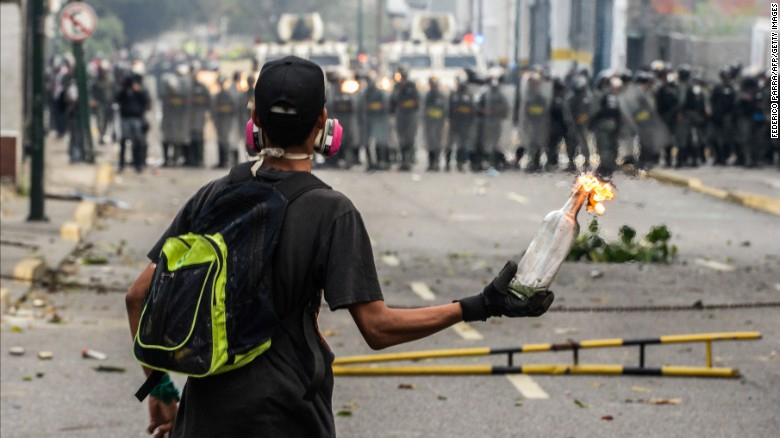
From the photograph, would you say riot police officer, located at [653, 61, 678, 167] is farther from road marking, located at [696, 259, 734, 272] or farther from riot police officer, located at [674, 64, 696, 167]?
road marking, located at [696, 259, 734, 272]

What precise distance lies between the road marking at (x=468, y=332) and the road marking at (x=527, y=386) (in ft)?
5.41

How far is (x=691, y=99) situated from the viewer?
3084cm

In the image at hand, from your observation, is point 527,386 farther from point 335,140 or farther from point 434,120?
point 434,120

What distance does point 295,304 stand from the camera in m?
4.06

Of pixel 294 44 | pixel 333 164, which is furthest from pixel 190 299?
pixel 294 44

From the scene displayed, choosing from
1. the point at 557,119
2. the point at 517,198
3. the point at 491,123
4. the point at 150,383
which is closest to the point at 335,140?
the point at 150,383

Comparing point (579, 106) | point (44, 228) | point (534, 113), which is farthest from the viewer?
point (534, 113)

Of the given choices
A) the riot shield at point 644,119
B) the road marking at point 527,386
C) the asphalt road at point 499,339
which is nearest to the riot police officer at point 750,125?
the riot shield at point 644,119

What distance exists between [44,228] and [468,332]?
7.18m

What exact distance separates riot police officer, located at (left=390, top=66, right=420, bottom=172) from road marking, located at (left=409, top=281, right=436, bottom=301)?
16.4 meters

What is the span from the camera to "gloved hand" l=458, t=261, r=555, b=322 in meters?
3.98

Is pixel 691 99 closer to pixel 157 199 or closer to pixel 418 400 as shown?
pixel 157 199

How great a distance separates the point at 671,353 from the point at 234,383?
23.0 ft

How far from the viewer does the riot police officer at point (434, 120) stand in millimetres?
30938
